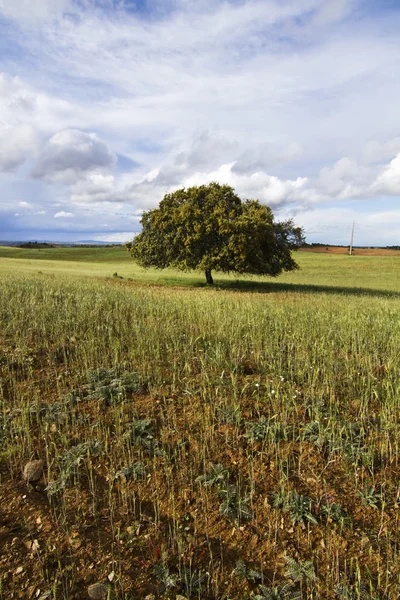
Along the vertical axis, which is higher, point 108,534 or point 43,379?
point 43,379

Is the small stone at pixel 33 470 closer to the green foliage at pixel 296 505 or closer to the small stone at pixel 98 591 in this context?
the small stone at pixel 98 591

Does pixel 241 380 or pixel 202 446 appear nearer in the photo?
pixel 202 446

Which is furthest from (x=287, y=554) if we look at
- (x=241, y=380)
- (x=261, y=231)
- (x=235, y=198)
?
(x=235, y=198)

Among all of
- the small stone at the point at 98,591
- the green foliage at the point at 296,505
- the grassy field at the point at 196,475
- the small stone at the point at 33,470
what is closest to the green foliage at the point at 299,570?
the grassy field at the point at 196,475

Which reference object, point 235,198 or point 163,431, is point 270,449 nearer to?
point 163,431

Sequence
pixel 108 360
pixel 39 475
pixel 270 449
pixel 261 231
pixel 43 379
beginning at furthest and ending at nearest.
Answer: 1. pixel 261 231
2. pixel 108 360
3. pixel 43 379
4. pixel 270 449
5. pixel 39 475

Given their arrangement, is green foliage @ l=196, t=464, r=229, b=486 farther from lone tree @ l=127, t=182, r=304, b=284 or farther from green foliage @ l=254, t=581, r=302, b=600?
lone tree @ l=127, t=182, r=304, b=284

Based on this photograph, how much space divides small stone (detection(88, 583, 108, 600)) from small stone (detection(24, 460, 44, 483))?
1420mm

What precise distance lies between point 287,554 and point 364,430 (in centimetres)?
208

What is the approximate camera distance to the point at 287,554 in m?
2.89

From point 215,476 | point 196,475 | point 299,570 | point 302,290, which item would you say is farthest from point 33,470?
point 302,290

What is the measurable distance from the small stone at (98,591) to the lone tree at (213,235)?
21.7 metres

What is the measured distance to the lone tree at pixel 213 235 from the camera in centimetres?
2439

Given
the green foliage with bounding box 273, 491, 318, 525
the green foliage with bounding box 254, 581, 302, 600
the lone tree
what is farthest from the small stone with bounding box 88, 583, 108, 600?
the lone tree
